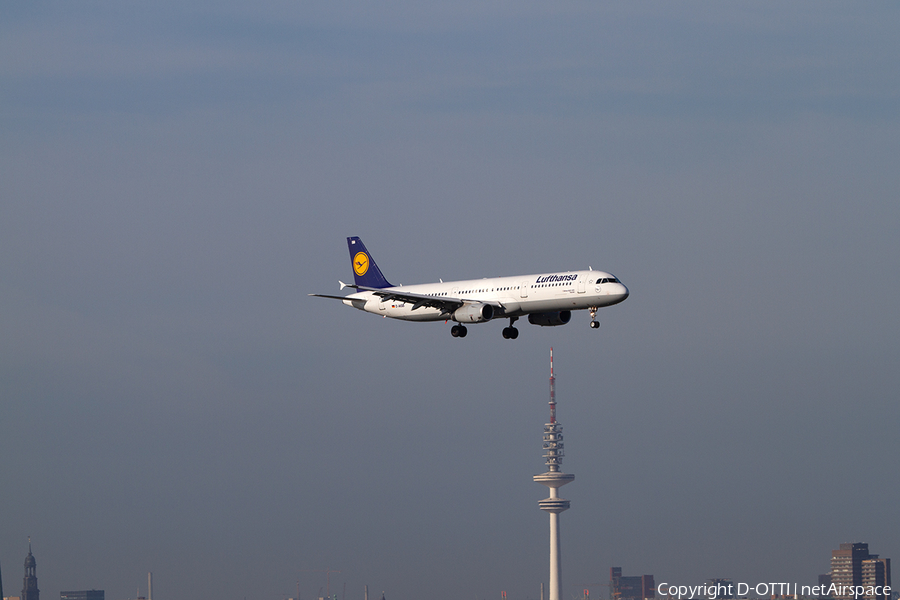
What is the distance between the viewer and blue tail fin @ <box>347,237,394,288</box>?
120 m

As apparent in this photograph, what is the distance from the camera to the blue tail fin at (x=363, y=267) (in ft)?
394

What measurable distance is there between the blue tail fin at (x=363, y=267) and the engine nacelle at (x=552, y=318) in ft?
61.4

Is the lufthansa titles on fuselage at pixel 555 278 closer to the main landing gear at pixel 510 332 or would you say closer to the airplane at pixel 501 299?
the airplane at pixel 501 299

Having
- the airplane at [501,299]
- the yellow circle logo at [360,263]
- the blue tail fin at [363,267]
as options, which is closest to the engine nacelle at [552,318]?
the airplane at [501,299]

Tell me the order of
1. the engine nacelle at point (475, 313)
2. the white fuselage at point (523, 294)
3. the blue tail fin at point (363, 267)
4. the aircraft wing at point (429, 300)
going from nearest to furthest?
the white fuselage at point (523, 294) < the engine nacelle at point (475, 313) < the aircraft wing at point (429, 300) < the blue tail fin at point (363, 267)

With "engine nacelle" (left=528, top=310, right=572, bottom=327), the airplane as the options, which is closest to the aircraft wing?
the airplane

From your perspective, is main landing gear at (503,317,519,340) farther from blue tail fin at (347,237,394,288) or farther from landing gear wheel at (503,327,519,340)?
blue tail fin at (347,237,394,288)

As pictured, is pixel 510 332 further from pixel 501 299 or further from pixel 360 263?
pixel 360 263

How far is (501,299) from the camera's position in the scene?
10362 cm

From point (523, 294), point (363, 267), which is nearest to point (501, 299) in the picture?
point (523, 294)

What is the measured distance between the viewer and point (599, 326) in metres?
96.7

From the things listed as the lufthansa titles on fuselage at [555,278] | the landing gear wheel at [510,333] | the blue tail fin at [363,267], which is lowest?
the landing gear wheel at [510,333]

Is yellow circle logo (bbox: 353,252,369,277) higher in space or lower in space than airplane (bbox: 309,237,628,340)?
higher

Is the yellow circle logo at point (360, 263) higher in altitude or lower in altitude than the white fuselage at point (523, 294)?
higher
